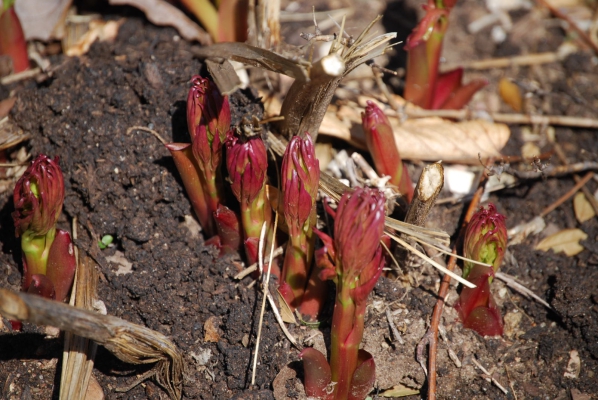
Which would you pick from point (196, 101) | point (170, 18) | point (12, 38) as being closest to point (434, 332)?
point (196, 101)

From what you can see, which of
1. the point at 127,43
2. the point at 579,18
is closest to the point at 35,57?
the point at 127,43

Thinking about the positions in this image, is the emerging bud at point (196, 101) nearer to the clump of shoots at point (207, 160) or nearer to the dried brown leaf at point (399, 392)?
the clump of shoots at point (207, 160)

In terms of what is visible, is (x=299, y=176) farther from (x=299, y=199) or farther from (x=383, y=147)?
(x=383, y=147)

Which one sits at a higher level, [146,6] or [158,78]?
[146,6]

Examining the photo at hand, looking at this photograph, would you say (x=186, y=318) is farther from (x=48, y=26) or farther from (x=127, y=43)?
(x=48, y=26)

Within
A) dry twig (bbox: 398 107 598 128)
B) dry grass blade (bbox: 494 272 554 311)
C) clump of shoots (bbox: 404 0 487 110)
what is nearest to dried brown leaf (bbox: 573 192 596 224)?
dry twig (bbox: 398 107 598 128)

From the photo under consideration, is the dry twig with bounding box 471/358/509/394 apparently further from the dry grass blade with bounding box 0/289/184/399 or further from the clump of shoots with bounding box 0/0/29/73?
the clump of shoots with bounding box 0/0/29/73
